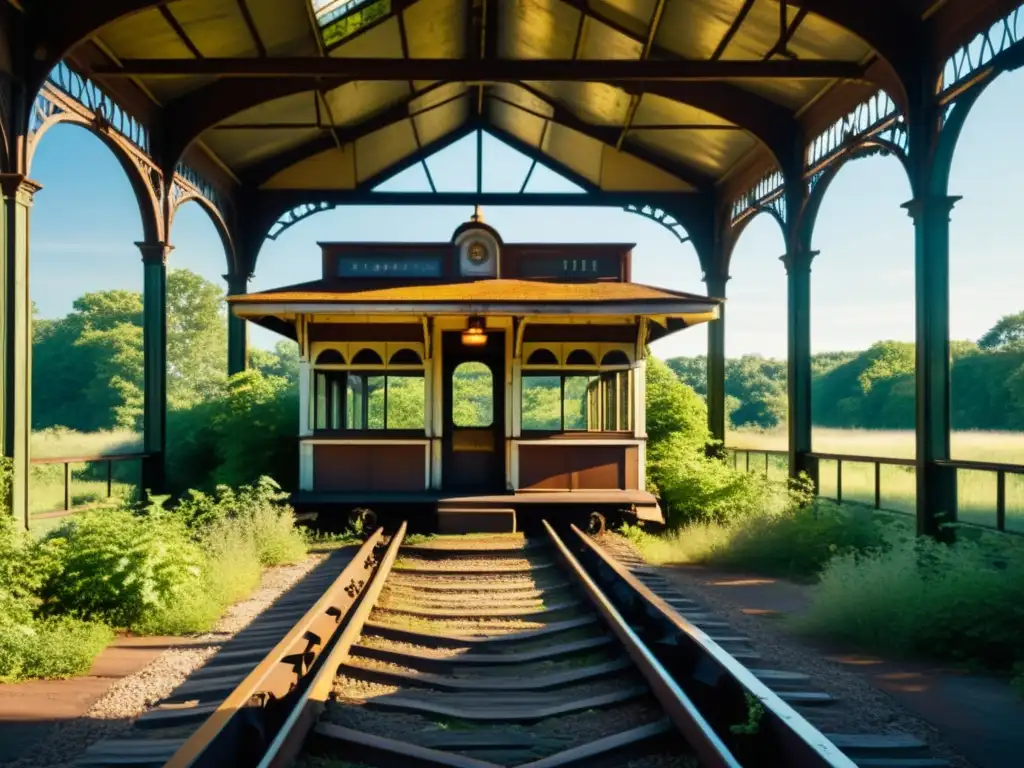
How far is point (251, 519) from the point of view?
11.5 meters

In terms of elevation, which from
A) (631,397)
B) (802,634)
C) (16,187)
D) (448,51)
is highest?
(448,51)

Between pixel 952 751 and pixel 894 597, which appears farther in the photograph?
pixel 894 597

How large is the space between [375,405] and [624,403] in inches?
155

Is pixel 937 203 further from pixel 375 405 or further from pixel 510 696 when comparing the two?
pixel 375 405

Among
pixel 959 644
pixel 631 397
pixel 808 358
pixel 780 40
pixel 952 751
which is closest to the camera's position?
pixel 952 751

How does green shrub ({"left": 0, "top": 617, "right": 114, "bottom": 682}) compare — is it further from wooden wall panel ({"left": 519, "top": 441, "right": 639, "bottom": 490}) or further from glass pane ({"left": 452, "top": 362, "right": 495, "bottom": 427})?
glass pane ({"left": 452, "top": 362, "right": 495, "bottom": 427})

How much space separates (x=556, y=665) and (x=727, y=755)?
245 cm

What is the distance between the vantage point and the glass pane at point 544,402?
46.0 ft

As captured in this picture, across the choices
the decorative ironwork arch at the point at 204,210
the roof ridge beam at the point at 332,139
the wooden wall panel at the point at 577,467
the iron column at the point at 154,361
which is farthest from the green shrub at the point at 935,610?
the roof ridge beam at the point at 332,139

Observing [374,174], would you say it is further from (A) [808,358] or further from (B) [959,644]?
(B) [959,644]

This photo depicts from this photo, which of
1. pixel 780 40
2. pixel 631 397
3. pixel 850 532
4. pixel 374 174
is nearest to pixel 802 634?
pixel 850 532

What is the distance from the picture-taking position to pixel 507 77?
41.3 ft

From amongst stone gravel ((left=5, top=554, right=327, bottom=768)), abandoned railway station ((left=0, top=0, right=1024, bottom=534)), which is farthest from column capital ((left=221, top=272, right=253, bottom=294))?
stone gravel ((left=5, top=554, right=327, bottom=768))

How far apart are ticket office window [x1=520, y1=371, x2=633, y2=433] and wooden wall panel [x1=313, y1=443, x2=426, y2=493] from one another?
5.79ft
